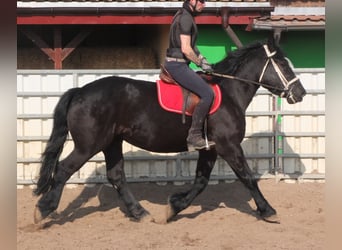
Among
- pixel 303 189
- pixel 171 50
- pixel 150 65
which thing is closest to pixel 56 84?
pixel 171 50

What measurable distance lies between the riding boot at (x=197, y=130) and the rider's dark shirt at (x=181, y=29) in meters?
0.70

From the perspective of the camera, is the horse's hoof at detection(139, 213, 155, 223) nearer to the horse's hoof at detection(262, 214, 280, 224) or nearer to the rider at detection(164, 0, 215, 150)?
the rider at detection(164, 0, 215, 150)

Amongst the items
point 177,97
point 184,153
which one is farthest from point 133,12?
point 177,97

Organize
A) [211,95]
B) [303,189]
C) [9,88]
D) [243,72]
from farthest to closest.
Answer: [303,189], [243,72], [211,95], [9,88]

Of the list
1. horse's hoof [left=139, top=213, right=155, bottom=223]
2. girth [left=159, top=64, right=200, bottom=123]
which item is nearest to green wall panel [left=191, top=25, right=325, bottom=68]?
girth [left=159, top=64, right=200, bottom=123]

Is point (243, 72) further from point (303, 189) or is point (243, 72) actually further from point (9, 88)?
point (9, 88)

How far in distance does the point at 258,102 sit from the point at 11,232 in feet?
26.0

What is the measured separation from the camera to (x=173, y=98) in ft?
20.2

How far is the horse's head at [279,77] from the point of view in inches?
253

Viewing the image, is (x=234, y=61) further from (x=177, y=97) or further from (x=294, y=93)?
(x=177, y=97)

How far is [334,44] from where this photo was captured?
4.11 feet

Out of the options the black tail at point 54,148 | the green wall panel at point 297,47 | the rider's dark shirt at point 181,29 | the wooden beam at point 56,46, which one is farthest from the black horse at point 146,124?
the wooden beam at point 56,46

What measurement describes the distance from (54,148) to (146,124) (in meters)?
1.16

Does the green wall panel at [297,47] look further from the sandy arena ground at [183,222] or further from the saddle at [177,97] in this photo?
the saddle at [177,97]
